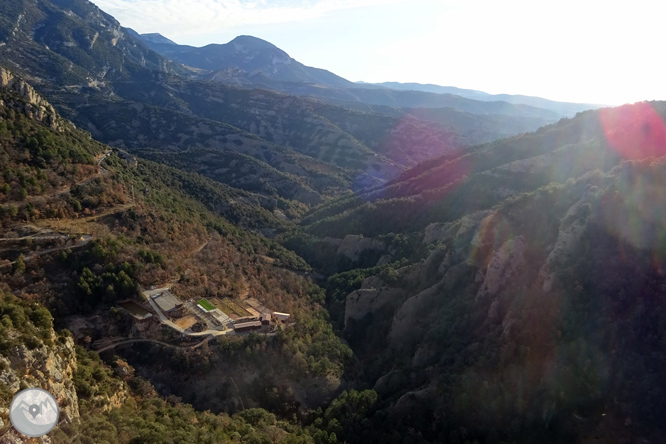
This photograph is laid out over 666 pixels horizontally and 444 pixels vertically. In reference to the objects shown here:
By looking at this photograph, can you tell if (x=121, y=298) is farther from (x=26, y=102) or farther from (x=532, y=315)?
(x=532, y=315)

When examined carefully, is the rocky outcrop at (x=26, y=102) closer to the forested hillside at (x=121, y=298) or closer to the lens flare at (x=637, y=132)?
the forested hillside at (x=121, y=298)

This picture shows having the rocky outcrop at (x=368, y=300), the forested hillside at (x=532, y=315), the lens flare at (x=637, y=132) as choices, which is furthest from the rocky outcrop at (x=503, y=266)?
the lens flare at (x=637, y=132)

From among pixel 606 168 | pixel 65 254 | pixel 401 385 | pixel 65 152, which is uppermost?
pixel 606 168

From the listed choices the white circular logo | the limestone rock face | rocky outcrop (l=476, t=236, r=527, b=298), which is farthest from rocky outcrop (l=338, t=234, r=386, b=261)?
the white circular logo

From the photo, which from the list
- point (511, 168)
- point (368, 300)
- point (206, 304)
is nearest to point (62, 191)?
point (206, 304)

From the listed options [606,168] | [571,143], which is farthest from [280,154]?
[606,168]

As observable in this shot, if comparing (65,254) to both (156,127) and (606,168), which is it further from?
(156,127)
